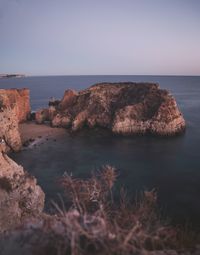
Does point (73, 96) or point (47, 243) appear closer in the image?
point (47, 243)

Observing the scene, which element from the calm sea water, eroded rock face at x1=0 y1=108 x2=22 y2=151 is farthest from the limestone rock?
eroded rock face at x1=0 y1=108 x2=22 y2=151

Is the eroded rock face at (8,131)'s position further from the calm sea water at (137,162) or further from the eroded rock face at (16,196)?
the eroded rock face at (16,196)

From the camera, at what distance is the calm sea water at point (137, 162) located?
3462 centimetres

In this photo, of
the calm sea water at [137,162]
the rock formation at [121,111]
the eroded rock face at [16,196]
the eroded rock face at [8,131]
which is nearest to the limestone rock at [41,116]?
the rock formation at [121,111]

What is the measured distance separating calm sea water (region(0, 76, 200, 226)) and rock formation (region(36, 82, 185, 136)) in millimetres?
3787

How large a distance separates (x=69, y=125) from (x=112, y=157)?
85.2ft

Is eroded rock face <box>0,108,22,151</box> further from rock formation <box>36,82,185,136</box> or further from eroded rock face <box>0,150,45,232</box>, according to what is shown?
eroded rock face <box>0,150,45,232</box>

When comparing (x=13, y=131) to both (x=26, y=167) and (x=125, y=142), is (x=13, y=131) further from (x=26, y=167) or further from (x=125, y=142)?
(x=125, y=142)

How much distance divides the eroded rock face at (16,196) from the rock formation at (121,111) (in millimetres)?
44734

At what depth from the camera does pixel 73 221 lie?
6871 millimetres

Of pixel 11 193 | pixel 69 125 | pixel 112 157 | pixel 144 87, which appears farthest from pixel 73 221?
pixel 144 87

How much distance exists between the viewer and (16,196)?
2084 centimetres

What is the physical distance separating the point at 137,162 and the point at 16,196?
2951 cm

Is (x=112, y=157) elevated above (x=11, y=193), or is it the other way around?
(x=11, y=193)
